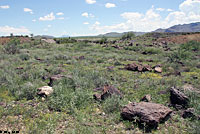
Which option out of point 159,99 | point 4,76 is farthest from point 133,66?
point 4,76

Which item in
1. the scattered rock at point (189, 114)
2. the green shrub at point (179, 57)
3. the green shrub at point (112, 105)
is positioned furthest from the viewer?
the green shrub at point (179, 57)

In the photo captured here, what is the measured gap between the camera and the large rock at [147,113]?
437cm

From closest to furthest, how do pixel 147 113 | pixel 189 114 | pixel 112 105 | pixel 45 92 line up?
1. pixel 147 113
2. pixel 189 114
3. pixel 112 105
4. pixel 45 92

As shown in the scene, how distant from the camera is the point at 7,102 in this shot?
18.9 feet

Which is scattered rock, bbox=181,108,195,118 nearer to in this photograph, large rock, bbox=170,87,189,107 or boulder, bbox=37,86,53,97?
large rock, bbox=170,87,189,107

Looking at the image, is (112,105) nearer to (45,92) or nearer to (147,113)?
(147,113)

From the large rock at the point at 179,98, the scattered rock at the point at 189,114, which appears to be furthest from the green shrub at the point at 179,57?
the scattered rock at the point at 189,114

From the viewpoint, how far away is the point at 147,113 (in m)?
4.48

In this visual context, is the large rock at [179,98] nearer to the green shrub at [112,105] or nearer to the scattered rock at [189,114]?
the scattered rock at [189,114]

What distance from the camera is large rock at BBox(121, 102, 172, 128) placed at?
4.37m

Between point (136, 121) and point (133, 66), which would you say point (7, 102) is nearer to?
point (136, 121)

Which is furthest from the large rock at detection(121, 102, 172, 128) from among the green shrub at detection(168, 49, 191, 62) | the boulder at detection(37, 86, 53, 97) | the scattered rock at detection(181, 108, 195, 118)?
the green shrub at detection(168, 49, 191, 62)

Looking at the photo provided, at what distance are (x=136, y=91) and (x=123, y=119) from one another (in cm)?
261

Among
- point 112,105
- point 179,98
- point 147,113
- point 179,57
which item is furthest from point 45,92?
point 179,57
